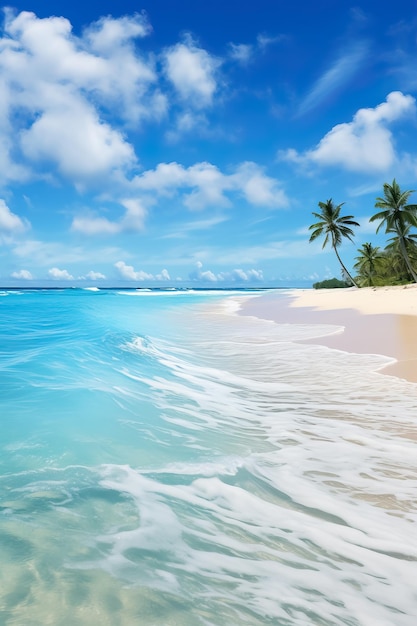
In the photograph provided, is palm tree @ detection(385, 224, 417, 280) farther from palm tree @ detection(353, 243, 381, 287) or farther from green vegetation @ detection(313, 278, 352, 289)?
green vegetation @ detection(313, 278, 352, 289)

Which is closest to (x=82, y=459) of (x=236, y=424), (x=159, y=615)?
(x=236, y=424)

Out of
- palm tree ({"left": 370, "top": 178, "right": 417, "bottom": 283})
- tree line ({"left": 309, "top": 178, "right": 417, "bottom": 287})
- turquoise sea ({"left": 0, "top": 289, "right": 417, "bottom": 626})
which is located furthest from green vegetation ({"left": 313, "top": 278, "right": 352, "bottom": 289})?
turquoise sea ({"left": 0, "top": 289, "right": 417, "bottom": 626})

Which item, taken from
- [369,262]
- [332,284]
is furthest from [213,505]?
[332,284]

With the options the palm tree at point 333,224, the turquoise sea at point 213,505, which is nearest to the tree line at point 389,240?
the palm tree at point 333,224

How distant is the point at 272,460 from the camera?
364 centimetres

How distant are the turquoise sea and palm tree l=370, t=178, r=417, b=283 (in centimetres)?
3603

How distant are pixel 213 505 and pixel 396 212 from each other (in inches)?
1601

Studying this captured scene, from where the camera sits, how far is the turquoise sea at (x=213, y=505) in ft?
6.46

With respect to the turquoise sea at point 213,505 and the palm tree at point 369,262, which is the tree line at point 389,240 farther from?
the turquoise sea at point 213,505

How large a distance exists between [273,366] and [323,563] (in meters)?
5.56

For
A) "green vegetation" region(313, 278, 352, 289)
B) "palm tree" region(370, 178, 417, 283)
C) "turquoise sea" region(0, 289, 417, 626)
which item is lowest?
"turquoise sea" region(0, 289, 417, 626)

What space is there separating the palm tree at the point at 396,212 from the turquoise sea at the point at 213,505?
36.0 meters

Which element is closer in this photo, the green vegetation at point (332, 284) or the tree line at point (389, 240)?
the tree line at point (389, 240)

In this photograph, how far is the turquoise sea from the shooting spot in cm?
197
